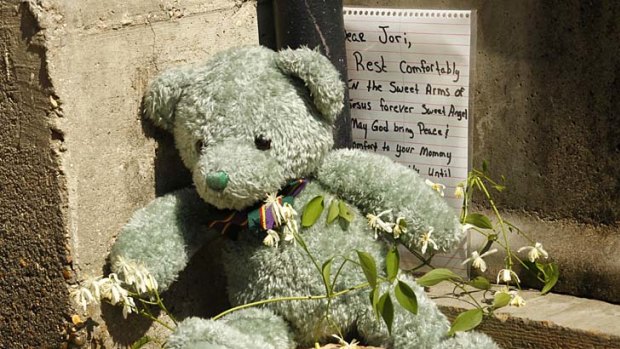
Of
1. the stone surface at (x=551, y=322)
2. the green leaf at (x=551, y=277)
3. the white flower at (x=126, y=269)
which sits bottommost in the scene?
the stone surface at (x=551, y=322)

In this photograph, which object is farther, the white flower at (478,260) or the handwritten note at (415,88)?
the handwritten note at (415,88)

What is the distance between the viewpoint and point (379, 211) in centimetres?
255

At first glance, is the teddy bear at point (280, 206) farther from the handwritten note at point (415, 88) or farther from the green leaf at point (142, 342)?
the handwritten note at point (415, 88)

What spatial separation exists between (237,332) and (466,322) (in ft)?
1.81

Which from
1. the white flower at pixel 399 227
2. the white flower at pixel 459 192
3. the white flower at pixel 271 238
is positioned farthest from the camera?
the white flower at pixel 459 192

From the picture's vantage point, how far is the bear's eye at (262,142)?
242 cm

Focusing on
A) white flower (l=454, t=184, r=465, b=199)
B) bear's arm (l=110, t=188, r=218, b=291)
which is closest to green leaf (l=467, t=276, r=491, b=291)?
white flower (l=454, t=184, r=465, b=199)

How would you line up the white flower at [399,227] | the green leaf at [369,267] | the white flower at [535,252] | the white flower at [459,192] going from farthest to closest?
the white flower at [459,192] < the white flower at [535,252] < the white flower at [399,227] < the green leaf at [369,267]

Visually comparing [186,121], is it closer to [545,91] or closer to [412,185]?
[412,185]

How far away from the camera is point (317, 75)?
8.02ft

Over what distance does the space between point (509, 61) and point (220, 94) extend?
899 mm

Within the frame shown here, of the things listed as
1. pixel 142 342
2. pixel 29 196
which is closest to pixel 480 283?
pixel 142 342

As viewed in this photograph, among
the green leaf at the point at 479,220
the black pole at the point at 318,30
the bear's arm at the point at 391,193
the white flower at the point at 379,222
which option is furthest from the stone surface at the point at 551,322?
the black pole at the point at 318,30

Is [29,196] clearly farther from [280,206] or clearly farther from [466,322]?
[466,322]
